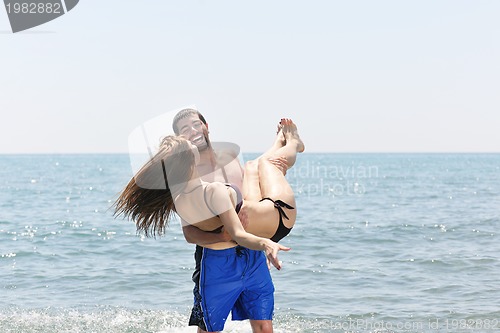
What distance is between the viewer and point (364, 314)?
933 cm

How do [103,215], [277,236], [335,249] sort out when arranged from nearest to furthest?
[277,236] < [335,249] < [103,215]

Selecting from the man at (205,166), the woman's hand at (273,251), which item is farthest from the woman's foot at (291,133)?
the woman's hand at (273,251)

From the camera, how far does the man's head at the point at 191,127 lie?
15.4 ft

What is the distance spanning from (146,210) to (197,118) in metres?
0.75

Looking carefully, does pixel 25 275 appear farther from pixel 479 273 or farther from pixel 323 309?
pixel 479 273

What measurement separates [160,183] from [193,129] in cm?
51

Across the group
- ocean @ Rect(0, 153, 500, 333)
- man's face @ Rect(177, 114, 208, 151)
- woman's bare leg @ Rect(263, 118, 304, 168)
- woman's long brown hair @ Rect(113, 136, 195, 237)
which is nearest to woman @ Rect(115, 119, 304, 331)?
woman's long brown hair @ Rect(113, 136, 195, 237)

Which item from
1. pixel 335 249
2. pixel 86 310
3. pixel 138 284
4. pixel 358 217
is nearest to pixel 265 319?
pixel 86 310

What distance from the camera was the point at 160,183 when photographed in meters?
4.38

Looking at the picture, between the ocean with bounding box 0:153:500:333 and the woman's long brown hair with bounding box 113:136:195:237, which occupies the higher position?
the woman's long brown hair with bounding box 113:136:195:237

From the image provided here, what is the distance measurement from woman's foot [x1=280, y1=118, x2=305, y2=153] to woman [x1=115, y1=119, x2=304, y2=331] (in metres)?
0.44

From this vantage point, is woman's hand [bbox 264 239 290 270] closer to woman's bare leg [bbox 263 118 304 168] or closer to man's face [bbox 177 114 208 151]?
man's face [bbox 177 114 208 151]

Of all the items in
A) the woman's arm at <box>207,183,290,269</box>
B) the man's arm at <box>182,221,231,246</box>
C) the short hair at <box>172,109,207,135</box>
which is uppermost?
the short hair at <box>172,109,207,135</box>

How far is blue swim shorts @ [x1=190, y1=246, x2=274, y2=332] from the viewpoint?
192 inches
